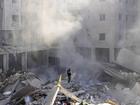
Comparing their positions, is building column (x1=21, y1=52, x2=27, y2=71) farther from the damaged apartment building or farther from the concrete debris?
the concrete debris

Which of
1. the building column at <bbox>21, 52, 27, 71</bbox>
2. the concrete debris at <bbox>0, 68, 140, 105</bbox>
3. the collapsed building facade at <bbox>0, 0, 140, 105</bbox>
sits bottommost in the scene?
the concrete debris at <bbox>0, 68, 140, 105</bbox>

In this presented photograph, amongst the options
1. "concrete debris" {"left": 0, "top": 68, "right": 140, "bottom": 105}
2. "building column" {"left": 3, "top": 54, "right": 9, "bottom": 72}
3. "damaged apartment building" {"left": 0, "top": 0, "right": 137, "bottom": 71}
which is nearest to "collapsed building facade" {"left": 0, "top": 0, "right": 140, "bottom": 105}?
"damaged apartment building" {"left": 0, "top": 0, "right": 137, "bottom": 71}

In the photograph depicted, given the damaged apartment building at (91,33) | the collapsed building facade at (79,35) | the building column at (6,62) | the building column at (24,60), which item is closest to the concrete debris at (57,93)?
the building column at (6,62)

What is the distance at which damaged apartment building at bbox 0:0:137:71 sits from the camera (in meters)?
27.1

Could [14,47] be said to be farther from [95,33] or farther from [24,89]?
[24,89]

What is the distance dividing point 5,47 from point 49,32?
4354 millimetres

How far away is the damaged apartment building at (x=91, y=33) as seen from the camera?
27141 millimetres

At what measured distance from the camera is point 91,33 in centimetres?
2931

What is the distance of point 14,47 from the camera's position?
84.3 ft

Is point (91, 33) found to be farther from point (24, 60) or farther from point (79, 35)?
point (24, 60)

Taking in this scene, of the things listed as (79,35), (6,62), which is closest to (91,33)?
(79,35)

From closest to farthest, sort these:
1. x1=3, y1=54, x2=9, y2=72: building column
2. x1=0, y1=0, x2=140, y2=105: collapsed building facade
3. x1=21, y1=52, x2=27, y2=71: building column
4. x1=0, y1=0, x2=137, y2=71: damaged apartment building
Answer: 1. x1=3, y1=54, x2=9, y2=72: building column
2. x1=21, y1=52, x2=27, y2=71: building column
3. x1=0, y1=0, x2=140, y2=105: collapsed building facade
4. x1=0, y1=0, x2=137, y2=71: damaged apartment building

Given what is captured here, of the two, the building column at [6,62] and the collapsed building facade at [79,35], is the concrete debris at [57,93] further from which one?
the collapsed building facade at [79,35]

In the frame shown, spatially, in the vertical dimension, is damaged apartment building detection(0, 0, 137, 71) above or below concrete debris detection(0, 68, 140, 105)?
above
